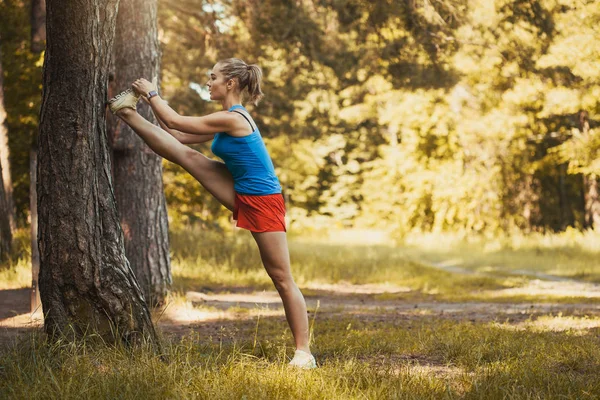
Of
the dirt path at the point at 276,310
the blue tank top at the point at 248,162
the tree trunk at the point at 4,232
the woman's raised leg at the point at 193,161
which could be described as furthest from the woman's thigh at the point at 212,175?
the tree trunk at the point at 4,232

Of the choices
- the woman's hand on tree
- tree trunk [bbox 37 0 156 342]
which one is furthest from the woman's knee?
the woman's hand on tree

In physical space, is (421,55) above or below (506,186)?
above

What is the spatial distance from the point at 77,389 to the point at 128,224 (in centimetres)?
484

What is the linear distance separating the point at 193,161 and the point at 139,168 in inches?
142

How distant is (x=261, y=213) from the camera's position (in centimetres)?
506

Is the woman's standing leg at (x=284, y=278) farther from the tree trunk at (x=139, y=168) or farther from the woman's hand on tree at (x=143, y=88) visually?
the tree trunk at (x=139, y=168)

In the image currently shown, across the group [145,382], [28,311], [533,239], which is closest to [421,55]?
[28,311]

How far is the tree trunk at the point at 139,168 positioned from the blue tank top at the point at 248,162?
3.75m

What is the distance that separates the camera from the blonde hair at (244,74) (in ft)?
17.1

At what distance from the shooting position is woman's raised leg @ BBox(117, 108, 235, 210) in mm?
5211

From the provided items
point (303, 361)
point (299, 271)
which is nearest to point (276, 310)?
point (303, 361)

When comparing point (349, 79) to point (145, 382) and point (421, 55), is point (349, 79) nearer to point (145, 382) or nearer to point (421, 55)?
point (421, 55)

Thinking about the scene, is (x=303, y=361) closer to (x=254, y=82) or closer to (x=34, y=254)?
(x=254, y=82)

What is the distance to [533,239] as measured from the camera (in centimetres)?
2295
